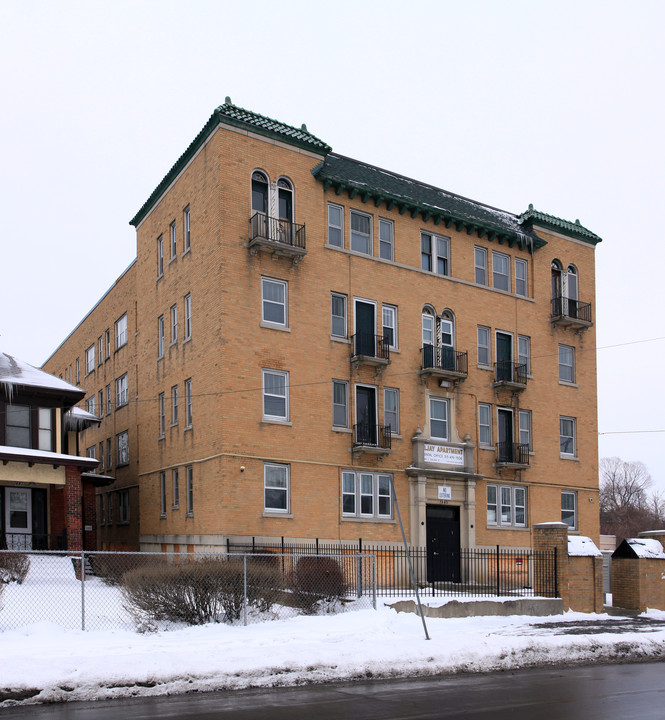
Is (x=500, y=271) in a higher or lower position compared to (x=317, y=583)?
higher

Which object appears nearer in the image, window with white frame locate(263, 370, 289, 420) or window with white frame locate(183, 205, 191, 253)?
window with white frame locate(263, 370, 289, 420)

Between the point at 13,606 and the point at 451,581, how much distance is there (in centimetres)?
1692

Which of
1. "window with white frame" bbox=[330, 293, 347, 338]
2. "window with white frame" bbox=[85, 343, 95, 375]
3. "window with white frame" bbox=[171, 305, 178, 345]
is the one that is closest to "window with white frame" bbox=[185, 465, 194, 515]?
"window with white frame" bbox=[171, 305, 178, 345]

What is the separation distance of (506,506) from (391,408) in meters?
7.04

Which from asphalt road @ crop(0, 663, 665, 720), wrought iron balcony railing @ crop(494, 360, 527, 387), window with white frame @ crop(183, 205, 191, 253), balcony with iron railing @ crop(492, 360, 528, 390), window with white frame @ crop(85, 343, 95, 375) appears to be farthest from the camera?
window with white frame @ crop(85, 343, 95, 375)

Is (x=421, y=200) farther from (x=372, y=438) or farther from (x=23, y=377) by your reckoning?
(x=23, y=377)

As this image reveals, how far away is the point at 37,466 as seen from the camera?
94.2ft

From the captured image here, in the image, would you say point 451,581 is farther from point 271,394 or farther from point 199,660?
point 199,660

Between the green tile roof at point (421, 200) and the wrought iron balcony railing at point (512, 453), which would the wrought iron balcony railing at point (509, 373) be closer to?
the wrought iron balcony railing at point (512, 453)

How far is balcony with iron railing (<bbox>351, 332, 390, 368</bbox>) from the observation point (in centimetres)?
2988

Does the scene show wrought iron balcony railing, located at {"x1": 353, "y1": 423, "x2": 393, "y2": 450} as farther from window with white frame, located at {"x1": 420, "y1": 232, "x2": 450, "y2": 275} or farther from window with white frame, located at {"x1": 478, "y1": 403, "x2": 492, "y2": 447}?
window with white frame, located at {"x1": 420, "y1": 232, "x2": 450, "y2": 275}

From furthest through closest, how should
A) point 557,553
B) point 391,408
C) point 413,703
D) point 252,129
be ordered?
point 391,408 → point 252,129 → point 557,553 → point 413,703

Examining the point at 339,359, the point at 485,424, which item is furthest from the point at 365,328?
the point at 485,424

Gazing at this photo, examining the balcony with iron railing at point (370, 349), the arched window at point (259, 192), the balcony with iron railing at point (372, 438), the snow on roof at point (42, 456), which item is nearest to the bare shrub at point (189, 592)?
the snow on roof at point (42, 456)
